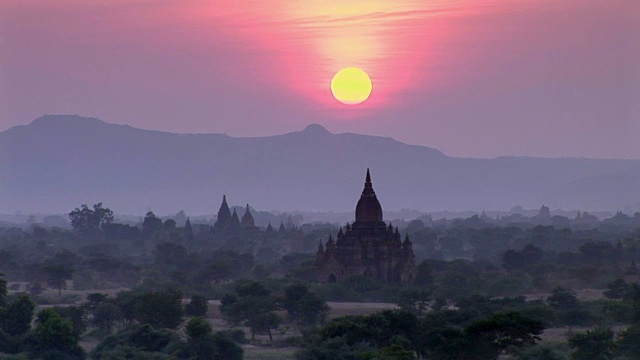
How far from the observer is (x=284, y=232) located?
183125 millimetres

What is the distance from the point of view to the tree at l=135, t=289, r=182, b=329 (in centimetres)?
6931

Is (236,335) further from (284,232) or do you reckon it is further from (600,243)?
(284,232)

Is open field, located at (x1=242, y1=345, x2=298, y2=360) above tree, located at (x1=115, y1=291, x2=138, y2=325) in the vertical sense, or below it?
below

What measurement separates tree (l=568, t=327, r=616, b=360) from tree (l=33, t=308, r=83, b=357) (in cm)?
2014

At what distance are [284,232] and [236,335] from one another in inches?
4498

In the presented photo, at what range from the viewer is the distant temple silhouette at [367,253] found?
3615 inches

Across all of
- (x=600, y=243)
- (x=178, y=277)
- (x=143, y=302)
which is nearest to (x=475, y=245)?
(x=600, y=243)

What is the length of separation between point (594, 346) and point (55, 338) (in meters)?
21.8

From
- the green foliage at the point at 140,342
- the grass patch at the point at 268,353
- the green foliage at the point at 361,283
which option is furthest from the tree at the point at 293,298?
the green foliage at the point at 140,342

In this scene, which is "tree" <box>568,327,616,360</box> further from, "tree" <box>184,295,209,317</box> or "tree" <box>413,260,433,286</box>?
"tree" <box>413,260,433,286</box>

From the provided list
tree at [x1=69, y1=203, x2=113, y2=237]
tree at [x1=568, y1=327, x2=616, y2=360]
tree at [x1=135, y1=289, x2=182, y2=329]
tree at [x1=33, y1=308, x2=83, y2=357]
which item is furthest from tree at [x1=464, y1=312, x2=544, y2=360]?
tree at [x1=69, y1=203, x2=113, y2=237]

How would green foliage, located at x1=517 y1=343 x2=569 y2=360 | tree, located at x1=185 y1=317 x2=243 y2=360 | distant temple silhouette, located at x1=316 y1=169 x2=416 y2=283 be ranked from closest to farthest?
green foliage, located at x1=517 y1=343 x2=569 y2=360 → tree, located at x1=185 y1=317 x2=243 y2=360 → distant temple silhouette, located at x1=316 y1=169 x2=416 y2=283

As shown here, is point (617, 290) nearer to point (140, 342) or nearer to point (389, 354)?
point (140, 342)

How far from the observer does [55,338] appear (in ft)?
194
